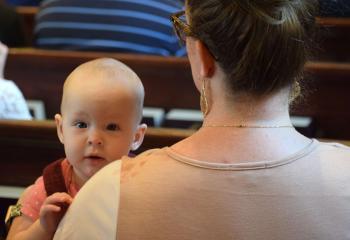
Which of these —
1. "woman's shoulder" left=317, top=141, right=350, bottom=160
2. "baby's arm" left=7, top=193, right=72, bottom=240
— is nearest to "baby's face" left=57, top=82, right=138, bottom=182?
"baby's arm" left=7, top=193, right=72, bottom=240

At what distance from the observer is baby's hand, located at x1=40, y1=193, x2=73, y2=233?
1.27 meters

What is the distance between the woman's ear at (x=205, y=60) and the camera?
1.14 m

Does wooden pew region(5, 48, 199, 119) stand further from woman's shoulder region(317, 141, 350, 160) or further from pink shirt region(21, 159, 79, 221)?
woman's shoulder region(317, 141, 350, 160)

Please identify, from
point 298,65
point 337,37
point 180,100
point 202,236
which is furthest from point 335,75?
point 202,236

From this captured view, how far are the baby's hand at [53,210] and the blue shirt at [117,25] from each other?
5.83 ft

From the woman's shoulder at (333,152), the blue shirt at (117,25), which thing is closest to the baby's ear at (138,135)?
the woman's shoulder at (333,152)

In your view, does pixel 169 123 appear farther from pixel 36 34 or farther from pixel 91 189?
pixel 91 189

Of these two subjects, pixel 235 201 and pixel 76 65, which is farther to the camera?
pixel 76 65

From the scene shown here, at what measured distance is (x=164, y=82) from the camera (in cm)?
A: 277

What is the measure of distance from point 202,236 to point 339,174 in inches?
10.6

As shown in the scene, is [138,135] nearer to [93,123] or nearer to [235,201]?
[93,123]

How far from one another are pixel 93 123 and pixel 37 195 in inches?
9.1

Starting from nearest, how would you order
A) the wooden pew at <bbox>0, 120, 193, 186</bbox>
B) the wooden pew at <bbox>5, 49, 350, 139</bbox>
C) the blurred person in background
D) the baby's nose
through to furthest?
1. the baby's nose
2. the wooden pew at <bbox>0, 120, 193, 186</bbox>
3. the blurred person in background
4. the wooden pew at <bbox>5, 49, 350, 139</bbox>

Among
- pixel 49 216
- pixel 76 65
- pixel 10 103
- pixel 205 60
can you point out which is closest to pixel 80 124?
pixel 49 216
